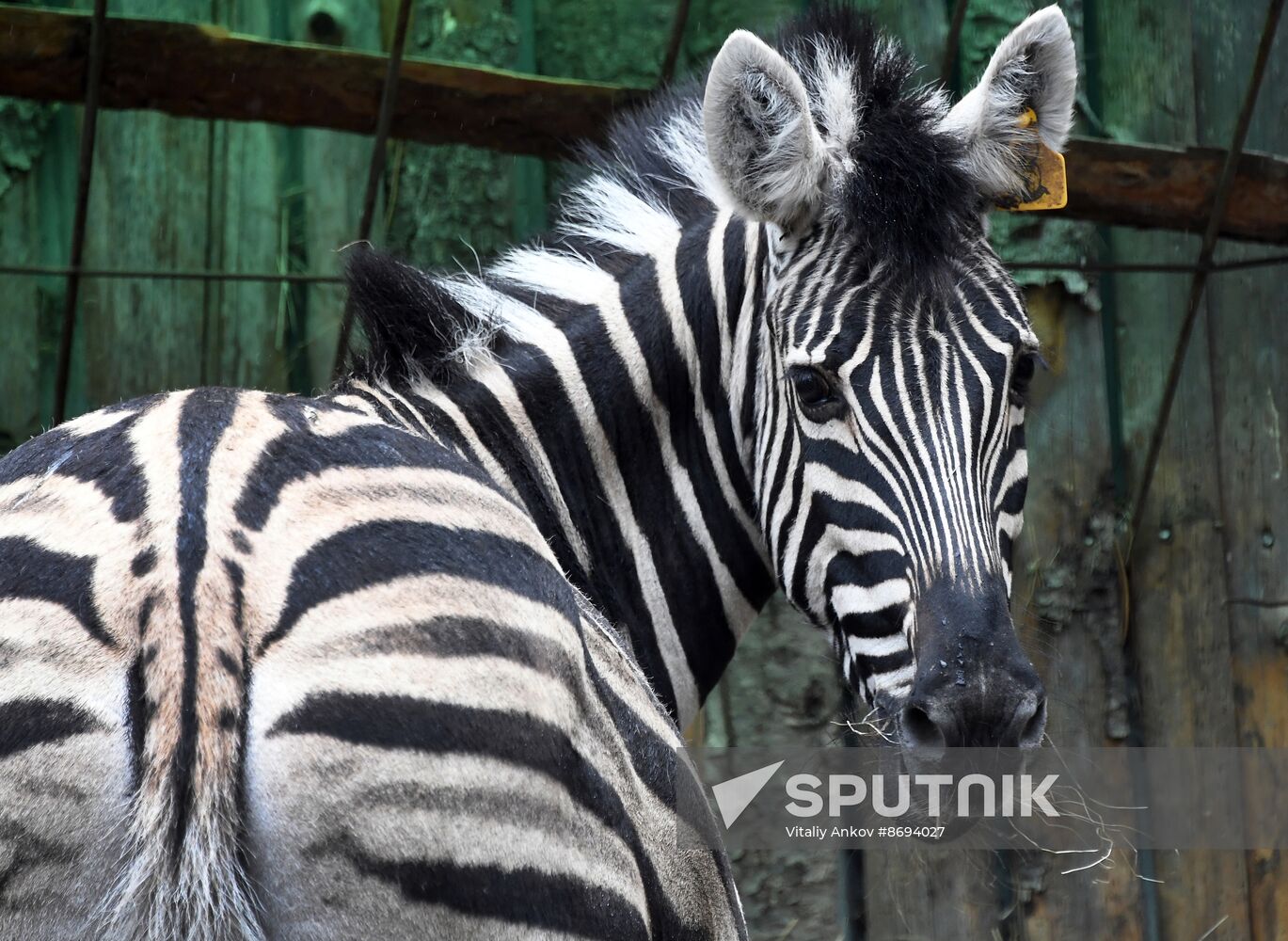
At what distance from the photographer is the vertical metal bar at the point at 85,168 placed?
4016 millimetres

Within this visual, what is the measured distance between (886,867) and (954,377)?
2.87 meters

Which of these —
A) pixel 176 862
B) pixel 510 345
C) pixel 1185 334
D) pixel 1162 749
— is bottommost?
pixel 1162 749

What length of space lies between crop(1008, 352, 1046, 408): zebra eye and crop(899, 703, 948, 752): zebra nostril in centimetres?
86

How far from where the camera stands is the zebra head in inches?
106

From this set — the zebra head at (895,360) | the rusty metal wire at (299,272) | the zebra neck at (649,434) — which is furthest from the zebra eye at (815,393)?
the rusty metal wire at (299,272)

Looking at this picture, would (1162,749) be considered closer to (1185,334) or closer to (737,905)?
(1185,334)

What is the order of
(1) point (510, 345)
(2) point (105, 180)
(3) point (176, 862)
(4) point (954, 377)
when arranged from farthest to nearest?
(2) point (105, 180), (1) point (510, 345), (4) point (954, 377), (3) point (176, 862)

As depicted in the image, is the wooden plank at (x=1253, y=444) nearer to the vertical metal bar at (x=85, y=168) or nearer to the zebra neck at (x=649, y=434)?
the zebra neck at (x=649, y=434)

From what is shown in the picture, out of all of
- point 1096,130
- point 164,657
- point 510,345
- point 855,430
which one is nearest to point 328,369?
point 510,345

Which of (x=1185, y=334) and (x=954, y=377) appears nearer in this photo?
(x=954, y=377)

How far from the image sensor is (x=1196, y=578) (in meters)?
5.22

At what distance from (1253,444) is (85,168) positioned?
4651mm

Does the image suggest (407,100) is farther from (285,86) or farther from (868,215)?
(868,215)

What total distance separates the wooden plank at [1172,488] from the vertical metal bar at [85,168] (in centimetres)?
398
